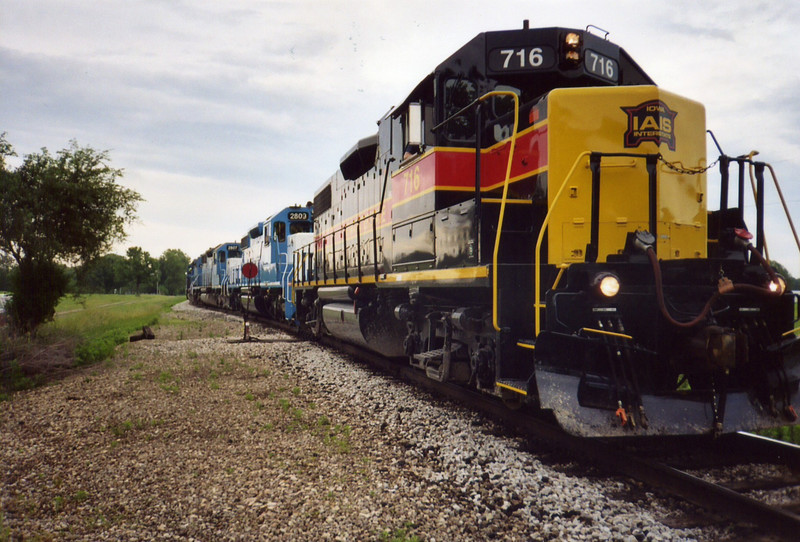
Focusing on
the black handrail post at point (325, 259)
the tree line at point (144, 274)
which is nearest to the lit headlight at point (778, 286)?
the black handrail post at point (325, 259)

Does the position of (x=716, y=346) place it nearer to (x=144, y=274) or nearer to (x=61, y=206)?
(x=61, y=206)

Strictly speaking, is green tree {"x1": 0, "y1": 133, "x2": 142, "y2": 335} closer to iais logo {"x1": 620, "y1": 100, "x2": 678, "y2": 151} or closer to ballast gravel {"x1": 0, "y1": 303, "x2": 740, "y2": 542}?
ballast gravel {"x1": 0, "y1": 303, "x2": 740, "y2": 542}

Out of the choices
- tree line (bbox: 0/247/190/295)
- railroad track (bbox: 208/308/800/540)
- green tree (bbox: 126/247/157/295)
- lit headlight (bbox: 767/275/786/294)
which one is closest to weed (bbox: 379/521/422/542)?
railroad track (bbox: 208/308/800/540)

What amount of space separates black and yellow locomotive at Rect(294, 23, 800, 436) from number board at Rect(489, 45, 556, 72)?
0.04 feet

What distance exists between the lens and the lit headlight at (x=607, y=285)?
3744 millimetres

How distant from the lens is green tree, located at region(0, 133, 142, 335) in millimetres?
19453

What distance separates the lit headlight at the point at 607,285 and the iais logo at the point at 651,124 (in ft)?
4.50

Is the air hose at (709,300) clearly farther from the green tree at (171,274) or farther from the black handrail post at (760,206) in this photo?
the green tree at (171,274)

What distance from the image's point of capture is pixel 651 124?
446cm

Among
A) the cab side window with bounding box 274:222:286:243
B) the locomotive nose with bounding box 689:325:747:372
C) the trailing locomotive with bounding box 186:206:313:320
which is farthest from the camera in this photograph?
the cab side window with bounding box 274:222:286:243

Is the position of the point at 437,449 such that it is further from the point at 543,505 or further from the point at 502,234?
the point at 502,234

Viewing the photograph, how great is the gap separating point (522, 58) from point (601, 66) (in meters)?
0.77

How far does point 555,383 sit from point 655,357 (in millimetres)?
734

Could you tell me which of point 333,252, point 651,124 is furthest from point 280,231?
point 651,124
